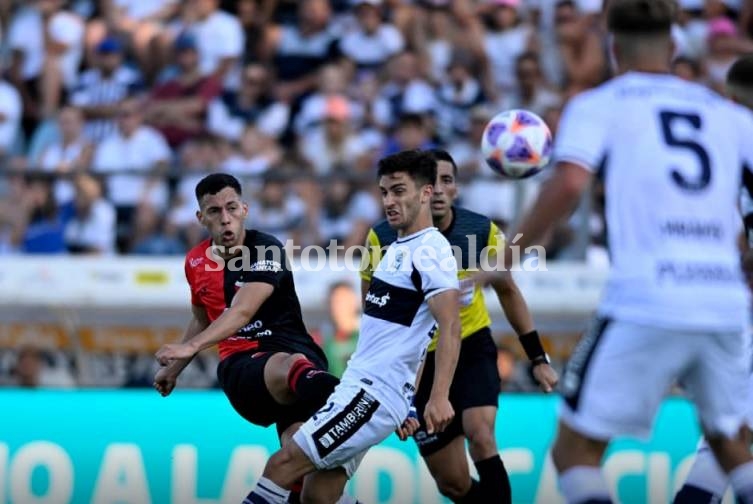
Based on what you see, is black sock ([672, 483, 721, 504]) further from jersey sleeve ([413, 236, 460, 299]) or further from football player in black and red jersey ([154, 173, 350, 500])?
football player in black and red jersey ([154, 173, 350, 500])

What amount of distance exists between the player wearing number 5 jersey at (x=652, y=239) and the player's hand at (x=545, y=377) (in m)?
2.48

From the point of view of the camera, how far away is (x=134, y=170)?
14367 mm

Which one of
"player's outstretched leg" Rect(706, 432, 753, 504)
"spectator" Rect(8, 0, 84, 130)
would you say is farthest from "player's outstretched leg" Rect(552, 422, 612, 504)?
"spectator" Rect(8, 0, 84, 130)

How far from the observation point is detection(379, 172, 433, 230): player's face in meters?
7.68

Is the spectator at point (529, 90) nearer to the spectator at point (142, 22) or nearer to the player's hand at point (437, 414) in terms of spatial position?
the spectator at point (142, 22)

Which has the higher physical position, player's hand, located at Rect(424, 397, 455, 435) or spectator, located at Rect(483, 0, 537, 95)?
spectator, located at Rect(483, 0, 537, 95)

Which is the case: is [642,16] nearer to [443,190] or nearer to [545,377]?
[443,190]

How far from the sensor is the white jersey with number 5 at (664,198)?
18.8ft

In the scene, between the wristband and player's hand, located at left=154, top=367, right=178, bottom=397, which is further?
the wristband

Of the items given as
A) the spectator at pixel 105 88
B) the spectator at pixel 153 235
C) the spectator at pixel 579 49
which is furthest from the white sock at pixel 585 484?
the spectator at pixel 105 88

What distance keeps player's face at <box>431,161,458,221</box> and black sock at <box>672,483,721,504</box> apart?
2291mm

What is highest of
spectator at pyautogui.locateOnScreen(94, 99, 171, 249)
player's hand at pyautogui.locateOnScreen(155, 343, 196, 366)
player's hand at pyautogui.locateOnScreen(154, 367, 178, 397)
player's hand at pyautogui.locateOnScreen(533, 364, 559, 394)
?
spectator at pyautogui.locateOnScreen(94, 99, 171, 249)

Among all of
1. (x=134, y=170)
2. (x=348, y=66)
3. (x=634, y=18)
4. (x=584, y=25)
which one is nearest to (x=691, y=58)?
(x=584, y=25)

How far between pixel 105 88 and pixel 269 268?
8.34 metres
